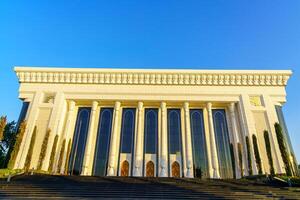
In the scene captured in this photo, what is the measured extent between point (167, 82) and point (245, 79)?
31.9 ft

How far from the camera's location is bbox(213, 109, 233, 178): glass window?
1061 inches

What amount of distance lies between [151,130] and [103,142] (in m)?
5.79

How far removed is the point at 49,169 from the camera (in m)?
24.7

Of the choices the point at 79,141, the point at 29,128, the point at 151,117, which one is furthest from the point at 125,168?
the point at 29,128

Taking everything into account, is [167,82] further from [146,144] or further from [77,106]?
[77,106]

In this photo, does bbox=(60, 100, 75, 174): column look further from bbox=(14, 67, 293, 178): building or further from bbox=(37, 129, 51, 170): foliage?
bbox=(37, 129, 51, 170): foliage

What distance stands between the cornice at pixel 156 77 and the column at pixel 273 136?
257 centimetres

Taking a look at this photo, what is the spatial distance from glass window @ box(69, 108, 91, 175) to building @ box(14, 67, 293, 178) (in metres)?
0.11

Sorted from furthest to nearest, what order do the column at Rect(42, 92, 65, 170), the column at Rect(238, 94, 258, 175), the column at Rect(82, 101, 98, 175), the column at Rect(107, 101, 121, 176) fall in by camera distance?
the column at Rect(238, 94, 258, 175) < the column at Rect(82, 101, 98, 175) < the column at Rect(107, 101, 121, 176) < the column at Rect(42, 92, 65, 170)

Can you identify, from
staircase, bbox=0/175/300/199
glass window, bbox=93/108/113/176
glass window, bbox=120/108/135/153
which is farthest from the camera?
glass window, bbox=120/108/135/153

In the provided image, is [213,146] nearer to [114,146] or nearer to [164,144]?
[164,144]

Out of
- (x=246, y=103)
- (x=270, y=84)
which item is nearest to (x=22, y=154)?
(x=246, y=103)

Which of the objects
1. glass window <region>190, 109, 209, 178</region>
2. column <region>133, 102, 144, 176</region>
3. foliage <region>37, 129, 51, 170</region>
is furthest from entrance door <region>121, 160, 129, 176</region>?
foliage <region>37, 129, 51, 170</region>

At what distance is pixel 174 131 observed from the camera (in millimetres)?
29297
